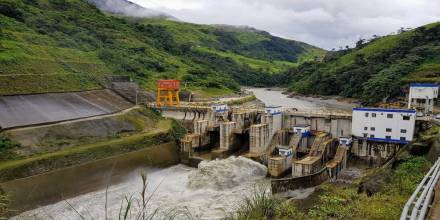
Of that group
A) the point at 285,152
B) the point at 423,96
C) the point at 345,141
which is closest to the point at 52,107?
the point at 285,152

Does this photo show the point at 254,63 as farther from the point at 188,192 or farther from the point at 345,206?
the point at 345,206

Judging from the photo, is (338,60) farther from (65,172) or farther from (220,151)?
(65,172)

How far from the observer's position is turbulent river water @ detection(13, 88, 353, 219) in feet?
90.1

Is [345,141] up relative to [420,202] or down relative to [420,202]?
down

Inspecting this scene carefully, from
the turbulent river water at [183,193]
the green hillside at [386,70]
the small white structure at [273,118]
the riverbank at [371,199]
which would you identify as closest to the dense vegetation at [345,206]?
the riverbank at [371,199]

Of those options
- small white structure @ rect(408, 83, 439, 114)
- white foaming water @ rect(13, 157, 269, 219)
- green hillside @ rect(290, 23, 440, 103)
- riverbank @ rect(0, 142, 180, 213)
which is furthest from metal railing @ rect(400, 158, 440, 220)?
green hillside @ rect(290, 23, 440, 103)

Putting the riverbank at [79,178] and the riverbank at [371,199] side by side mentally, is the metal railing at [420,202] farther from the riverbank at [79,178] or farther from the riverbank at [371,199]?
the riverbank at [79,178]

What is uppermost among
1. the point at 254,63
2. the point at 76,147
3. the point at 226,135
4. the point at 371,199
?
the point at 254,63

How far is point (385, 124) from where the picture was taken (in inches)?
1423

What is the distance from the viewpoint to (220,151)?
42844mm

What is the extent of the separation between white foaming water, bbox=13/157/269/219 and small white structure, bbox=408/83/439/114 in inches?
858

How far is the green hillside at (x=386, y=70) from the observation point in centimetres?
7212

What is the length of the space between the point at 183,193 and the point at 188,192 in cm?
51

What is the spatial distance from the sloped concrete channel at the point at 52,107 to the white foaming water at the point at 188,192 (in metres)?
12.2
